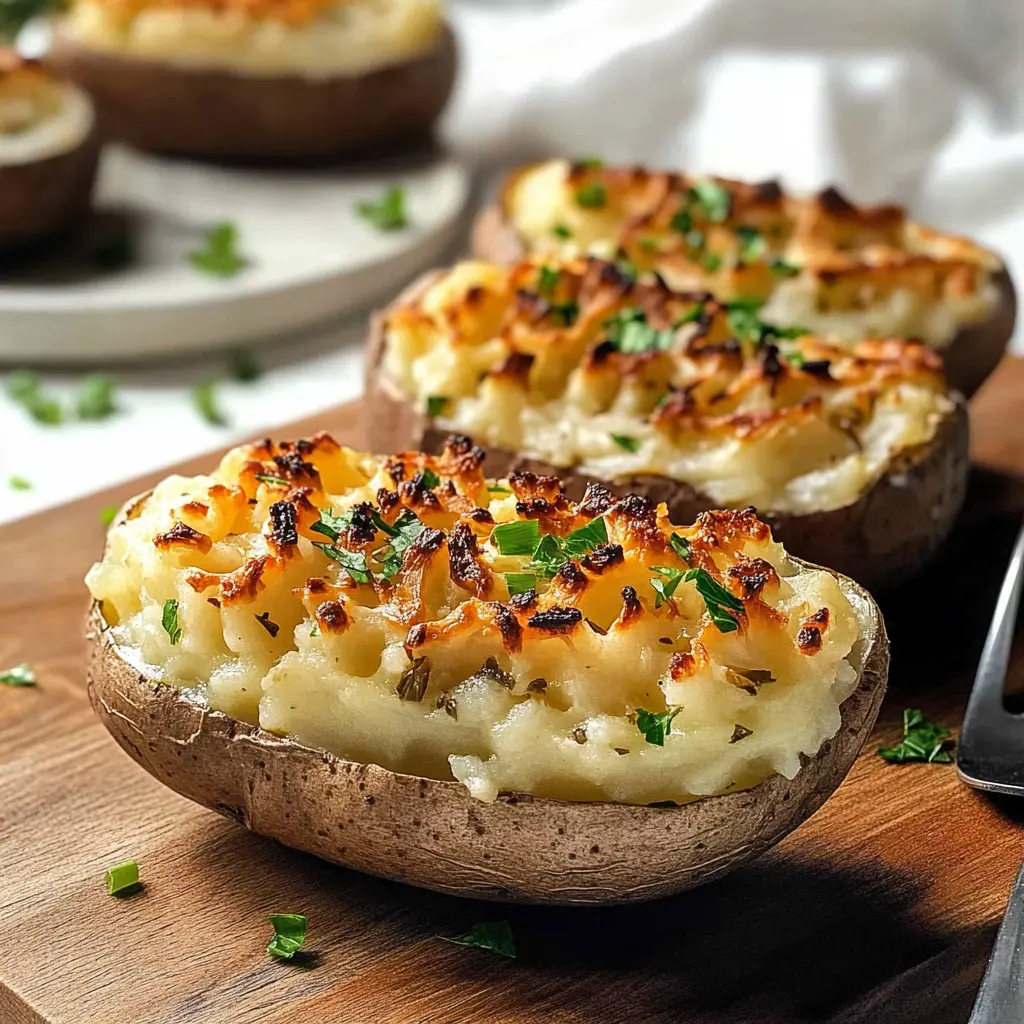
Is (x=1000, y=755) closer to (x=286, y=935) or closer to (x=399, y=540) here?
(x=399, y=540)

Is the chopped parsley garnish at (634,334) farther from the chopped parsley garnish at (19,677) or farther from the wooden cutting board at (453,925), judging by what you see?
the chopped parsley garnish at (19,677)

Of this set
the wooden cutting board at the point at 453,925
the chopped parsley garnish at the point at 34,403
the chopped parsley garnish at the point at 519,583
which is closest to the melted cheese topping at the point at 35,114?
the chopped parsley garnish at the point at 34,403

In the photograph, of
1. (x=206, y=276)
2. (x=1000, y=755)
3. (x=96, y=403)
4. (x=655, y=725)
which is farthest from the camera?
(x=206, y=276)

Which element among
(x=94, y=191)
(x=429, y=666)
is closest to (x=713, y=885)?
(x=429, y=666)

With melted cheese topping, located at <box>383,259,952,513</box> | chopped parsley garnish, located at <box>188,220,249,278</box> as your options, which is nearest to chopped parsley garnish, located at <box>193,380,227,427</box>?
chopped parsley garnish, located at <box>188,220,249,278</box>

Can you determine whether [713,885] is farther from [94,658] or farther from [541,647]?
[94,658]

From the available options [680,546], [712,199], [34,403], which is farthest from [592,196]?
[680,546]
